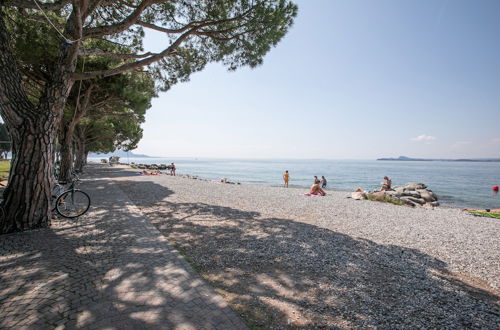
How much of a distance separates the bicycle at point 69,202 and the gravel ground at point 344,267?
6.46 ft

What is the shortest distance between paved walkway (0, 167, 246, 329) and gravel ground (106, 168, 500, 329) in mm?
399

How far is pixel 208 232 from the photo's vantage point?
20.4 ft

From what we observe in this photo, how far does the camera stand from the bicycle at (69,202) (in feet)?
22.6

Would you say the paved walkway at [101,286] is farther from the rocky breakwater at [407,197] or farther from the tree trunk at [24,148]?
the rocky breakwater at [407,197]

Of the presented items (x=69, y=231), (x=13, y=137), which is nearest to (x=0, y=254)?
(x=69, y=231)

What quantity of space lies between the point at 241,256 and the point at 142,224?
3422 millimetres

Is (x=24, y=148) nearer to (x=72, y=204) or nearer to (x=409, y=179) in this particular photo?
(x=72, y=204)

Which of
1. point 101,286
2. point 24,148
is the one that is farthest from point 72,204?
point 101,286

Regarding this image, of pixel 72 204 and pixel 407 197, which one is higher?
pixel 72 204

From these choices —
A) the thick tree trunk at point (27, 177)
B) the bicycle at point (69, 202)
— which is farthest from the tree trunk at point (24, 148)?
the bicycle at point (69, 202)

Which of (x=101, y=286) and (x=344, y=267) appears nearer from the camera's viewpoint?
(x=101, y=286)

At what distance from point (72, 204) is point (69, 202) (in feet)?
0.34

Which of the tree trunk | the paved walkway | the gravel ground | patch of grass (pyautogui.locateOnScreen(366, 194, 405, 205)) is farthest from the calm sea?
the tree trunk

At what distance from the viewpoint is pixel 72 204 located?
7.12 meters
